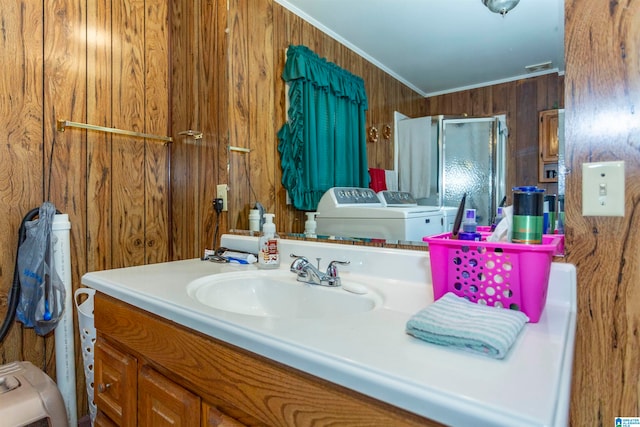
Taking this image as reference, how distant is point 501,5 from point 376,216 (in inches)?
28.0

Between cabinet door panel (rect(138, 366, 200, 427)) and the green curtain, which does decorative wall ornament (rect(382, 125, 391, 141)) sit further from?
cabinet door panel (rect(138, 366, 200, 427))

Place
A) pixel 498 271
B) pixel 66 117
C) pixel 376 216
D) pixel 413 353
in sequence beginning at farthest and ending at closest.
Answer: pixel 66 117 → pixel 376 216 → pixel 498 271 → pixel 413 353

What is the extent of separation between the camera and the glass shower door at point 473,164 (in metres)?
0.96

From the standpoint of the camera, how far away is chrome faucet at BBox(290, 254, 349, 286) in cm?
98

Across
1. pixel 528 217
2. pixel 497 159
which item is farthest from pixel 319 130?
pixel 528 217

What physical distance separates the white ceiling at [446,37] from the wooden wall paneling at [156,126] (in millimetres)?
891

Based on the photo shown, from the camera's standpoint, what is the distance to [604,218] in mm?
705

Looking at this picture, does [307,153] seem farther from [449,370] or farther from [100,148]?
[449,370]

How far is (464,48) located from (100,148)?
1573mm

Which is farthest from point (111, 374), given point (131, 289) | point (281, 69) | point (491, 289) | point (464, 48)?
point (464, 48)

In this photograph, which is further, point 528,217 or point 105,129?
point 105,129

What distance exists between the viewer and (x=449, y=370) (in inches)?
18.0

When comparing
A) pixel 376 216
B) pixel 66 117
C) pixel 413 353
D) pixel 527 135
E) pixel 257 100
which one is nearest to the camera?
pixel 413 353

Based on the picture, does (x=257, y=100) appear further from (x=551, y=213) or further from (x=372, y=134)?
(x=551, y=213)
